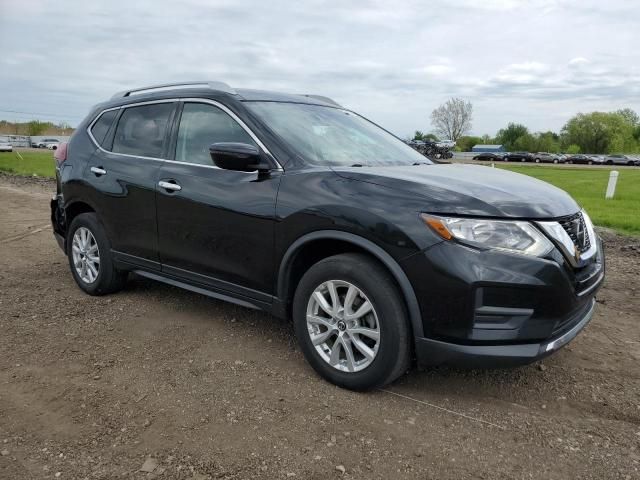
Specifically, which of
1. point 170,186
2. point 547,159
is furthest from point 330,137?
point 547,159

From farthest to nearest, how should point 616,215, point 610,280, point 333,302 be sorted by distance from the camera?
point 616,215 < point 610,280 < point 333,302

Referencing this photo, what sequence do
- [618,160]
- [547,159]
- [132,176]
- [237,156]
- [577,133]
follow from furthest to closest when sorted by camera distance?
1. [577,133]
2. [547,159]
3. [618,160]
4. [132,176]
5. [237,156]

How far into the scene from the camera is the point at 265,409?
3100 mm

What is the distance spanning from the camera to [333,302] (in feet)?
10.6

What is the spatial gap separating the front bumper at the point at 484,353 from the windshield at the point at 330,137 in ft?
4.43

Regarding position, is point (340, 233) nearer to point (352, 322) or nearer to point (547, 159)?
point (352, 322)

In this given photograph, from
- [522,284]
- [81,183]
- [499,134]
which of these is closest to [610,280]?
[522,284]

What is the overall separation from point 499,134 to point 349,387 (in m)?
120

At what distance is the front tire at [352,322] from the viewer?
9.90ft

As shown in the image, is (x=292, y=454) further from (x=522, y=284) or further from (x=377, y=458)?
(x=522, y=284)

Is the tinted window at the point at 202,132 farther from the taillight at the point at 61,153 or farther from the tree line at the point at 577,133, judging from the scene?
the tree line at the point at 577,133

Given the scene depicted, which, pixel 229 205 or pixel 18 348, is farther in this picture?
pixel 18 348

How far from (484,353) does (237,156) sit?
1.84 meters

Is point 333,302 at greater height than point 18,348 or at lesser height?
greater
